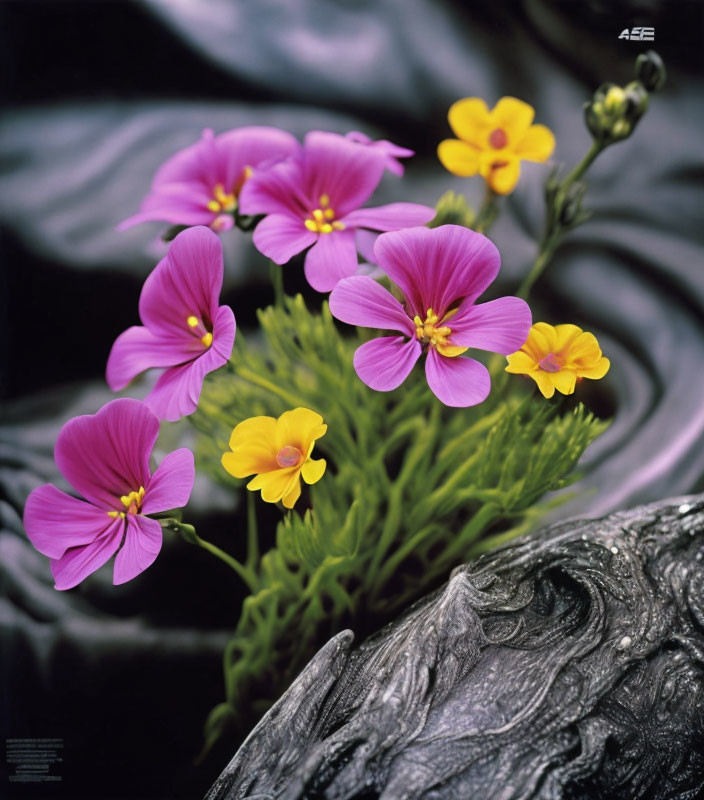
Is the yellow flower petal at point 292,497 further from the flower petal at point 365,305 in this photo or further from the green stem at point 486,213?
the green stem at point 486,213

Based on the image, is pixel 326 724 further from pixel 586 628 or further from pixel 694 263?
pixel 694 263

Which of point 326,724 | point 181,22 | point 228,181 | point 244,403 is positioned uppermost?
point 181,22

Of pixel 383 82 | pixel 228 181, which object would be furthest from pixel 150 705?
pixel 383 82

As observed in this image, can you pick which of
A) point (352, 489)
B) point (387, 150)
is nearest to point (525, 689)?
point (352, 489)

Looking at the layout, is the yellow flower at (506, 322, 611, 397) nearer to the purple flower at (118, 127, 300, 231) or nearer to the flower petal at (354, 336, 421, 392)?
the flower petal at (354, 336, 421, 392)

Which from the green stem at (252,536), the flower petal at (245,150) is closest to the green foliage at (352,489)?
the green stem at (252,536)

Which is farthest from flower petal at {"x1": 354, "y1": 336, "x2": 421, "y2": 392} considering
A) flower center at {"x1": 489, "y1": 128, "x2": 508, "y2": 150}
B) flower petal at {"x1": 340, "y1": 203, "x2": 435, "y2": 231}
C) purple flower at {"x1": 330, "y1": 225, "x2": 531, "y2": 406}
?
flower center at {"x1": 489, "y1": 128, "x2": 508, "y2": 150}

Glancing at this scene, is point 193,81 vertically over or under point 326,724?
over
